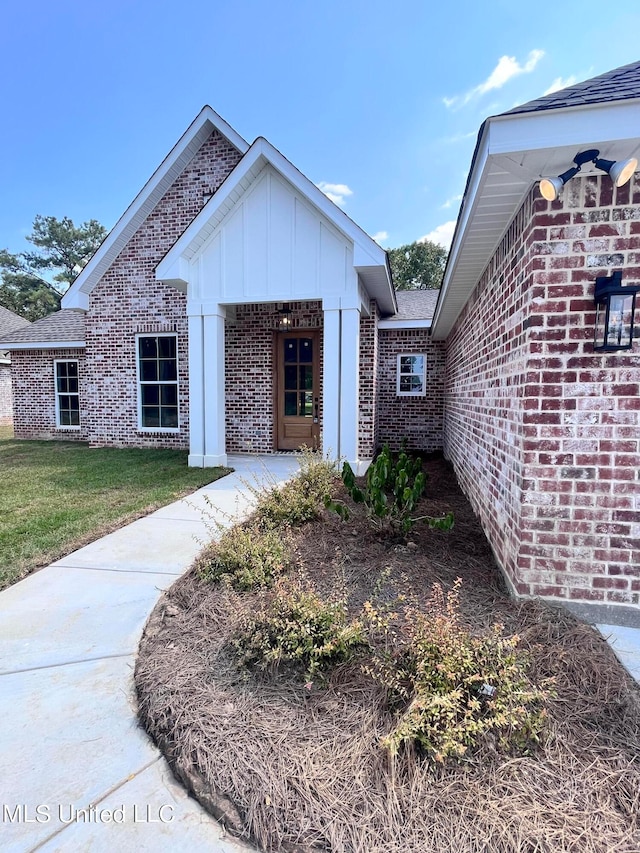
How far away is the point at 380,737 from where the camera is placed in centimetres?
164

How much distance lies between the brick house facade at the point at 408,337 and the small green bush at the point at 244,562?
1678 mm

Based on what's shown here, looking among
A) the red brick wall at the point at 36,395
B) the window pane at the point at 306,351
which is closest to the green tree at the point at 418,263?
the window pane at the point at 306,351

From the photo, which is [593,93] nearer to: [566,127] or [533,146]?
[566,127]

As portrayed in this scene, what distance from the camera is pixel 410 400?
32.9ft

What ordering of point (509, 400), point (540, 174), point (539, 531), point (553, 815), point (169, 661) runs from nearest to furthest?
point (553, 815) → point (169, 661) → point (540, 174) → point (539, 531) → point (509, 400)

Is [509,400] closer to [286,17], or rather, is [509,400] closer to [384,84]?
[286,17]

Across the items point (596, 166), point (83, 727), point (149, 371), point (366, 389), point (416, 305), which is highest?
point (416, 305)

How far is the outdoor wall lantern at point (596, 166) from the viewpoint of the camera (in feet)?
6.52

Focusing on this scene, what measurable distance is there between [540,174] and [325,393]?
4690 millimetres

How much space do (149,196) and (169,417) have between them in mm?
4948

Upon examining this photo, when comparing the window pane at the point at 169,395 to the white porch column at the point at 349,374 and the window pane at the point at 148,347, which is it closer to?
the window pane at the point at 148,347

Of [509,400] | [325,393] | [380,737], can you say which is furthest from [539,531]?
[325,393]

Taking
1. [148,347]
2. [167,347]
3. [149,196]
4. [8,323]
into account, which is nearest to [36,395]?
[148,347]

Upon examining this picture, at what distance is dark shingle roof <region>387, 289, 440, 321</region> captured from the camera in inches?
379
